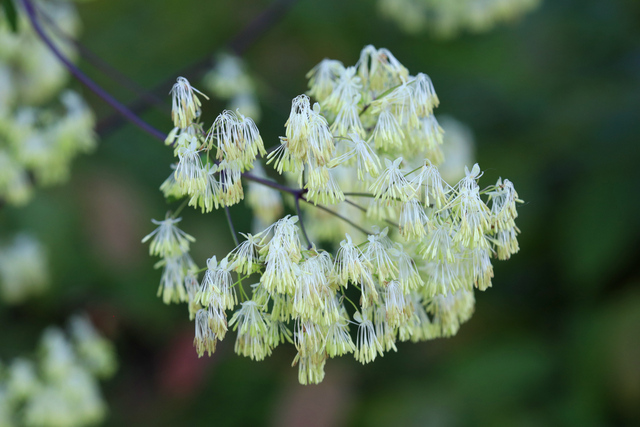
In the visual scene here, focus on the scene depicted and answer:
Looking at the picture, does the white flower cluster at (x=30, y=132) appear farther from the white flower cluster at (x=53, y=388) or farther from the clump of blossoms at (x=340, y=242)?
the clump of blossoms at (x=340, y=242)

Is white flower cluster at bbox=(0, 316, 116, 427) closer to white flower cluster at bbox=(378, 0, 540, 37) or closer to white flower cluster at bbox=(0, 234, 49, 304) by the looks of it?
white flower cluster at bbox=(0, 234, 49, 304)

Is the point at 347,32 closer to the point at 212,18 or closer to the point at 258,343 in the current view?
the point at 212,18

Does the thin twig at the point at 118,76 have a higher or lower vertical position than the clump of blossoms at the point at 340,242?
higher

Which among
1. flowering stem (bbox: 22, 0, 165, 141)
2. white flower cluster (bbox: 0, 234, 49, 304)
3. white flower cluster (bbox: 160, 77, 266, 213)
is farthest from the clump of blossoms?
white flower cluster (bbox: 0, 234, 49, 304)

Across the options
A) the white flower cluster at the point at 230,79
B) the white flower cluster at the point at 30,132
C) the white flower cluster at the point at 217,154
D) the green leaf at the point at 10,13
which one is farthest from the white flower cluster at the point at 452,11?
the white flower cluster at the point at 217,154

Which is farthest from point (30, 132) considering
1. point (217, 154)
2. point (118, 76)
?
point (217, 154)
